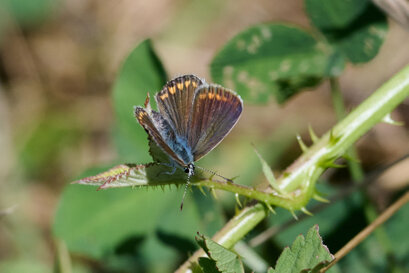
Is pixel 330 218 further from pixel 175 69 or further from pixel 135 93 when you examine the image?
pixel 175 69

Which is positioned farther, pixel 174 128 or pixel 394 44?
pixel 394 44

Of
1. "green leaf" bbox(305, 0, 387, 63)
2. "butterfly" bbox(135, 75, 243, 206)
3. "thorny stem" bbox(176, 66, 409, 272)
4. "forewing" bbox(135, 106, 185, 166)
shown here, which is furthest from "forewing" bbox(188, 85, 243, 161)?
"green leaf" bbox(305, 0, 387, 63)

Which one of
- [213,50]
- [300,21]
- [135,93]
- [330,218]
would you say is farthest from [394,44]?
[135,93]

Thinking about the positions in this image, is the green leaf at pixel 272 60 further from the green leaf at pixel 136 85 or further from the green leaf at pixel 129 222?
the green leaf at pixel 129 222

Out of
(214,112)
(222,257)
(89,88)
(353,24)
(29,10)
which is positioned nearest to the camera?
(222,257)

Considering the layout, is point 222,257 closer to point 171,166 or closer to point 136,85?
point 171,166

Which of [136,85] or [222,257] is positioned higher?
[136,85]

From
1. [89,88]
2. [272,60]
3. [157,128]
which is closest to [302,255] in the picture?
[157,128]
